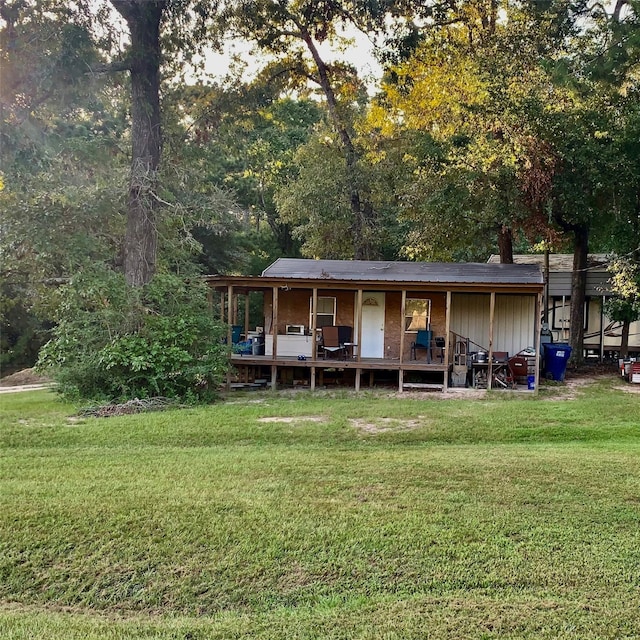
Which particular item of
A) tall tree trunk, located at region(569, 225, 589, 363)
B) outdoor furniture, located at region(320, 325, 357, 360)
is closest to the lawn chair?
outdoor furniture, located at region(320, 325, 357, 360)

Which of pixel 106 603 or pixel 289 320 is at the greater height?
pixel 289 320

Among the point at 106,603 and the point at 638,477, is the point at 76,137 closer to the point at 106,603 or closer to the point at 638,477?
the point at 106,603

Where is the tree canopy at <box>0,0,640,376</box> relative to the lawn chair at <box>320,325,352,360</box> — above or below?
above

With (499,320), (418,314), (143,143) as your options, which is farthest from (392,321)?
(143,143)

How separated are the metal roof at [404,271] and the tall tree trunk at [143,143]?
3.15 meters

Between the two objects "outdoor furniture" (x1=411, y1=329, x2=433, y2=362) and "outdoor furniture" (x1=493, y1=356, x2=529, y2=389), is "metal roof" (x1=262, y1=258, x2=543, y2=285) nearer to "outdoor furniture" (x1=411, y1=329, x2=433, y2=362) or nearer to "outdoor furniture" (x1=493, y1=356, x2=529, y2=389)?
"outdoor furniture" (x1=411, y1=329, x2=433, y2=362)

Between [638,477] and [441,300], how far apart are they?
9292 mm

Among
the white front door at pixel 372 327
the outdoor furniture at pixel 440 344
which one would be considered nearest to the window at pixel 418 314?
the outdoor furniture at pixel 440 344

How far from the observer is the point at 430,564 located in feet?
13.4

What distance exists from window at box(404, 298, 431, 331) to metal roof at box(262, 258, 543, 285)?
0.74 meters

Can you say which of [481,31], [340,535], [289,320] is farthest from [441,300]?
[340,535]

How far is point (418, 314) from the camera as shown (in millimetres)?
15070

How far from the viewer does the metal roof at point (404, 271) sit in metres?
14.4

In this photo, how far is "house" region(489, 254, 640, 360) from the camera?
1848 centimetres
